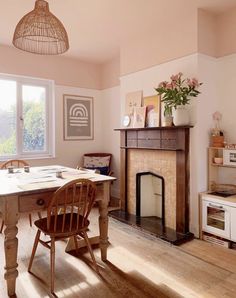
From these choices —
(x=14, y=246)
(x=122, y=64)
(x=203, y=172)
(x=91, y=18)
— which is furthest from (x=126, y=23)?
(x=14, y=246)

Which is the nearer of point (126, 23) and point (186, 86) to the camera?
point (186, 86)

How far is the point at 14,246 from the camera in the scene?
1.86m

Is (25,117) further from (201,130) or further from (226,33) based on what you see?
(226,33)

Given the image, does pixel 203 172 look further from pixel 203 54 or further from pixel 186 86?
A: pixel 203 54

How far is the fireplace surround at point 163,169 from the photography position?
2.96 metres

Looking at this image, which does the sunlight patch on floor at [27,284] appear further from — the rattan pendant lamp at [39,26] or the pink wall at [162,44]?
the pink wall at [162,44]

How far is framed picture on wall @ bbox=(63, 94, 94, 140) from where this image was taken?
4582 mm

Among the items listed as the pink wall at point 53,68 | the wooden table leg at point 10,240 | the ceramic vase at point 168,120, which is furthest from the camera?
the pink wall at point 53,68

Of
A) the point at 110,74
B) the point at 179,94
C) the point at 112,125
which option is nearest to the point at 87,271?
the point at 179,94

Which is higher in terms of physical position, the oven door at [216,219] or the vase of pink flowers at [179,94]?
the vase of pink flowers at [179,94]

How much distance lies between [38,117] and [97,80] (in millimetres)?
1367

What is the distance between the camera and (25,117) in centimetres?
424

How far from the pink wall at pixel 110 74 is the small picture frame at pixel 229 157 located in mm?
2406

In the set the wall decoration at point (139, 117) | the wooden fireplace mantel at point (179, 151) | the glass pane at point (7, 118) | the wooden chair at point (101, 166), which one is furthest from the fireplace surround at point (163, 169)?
the glass pane at point (7, 118)
